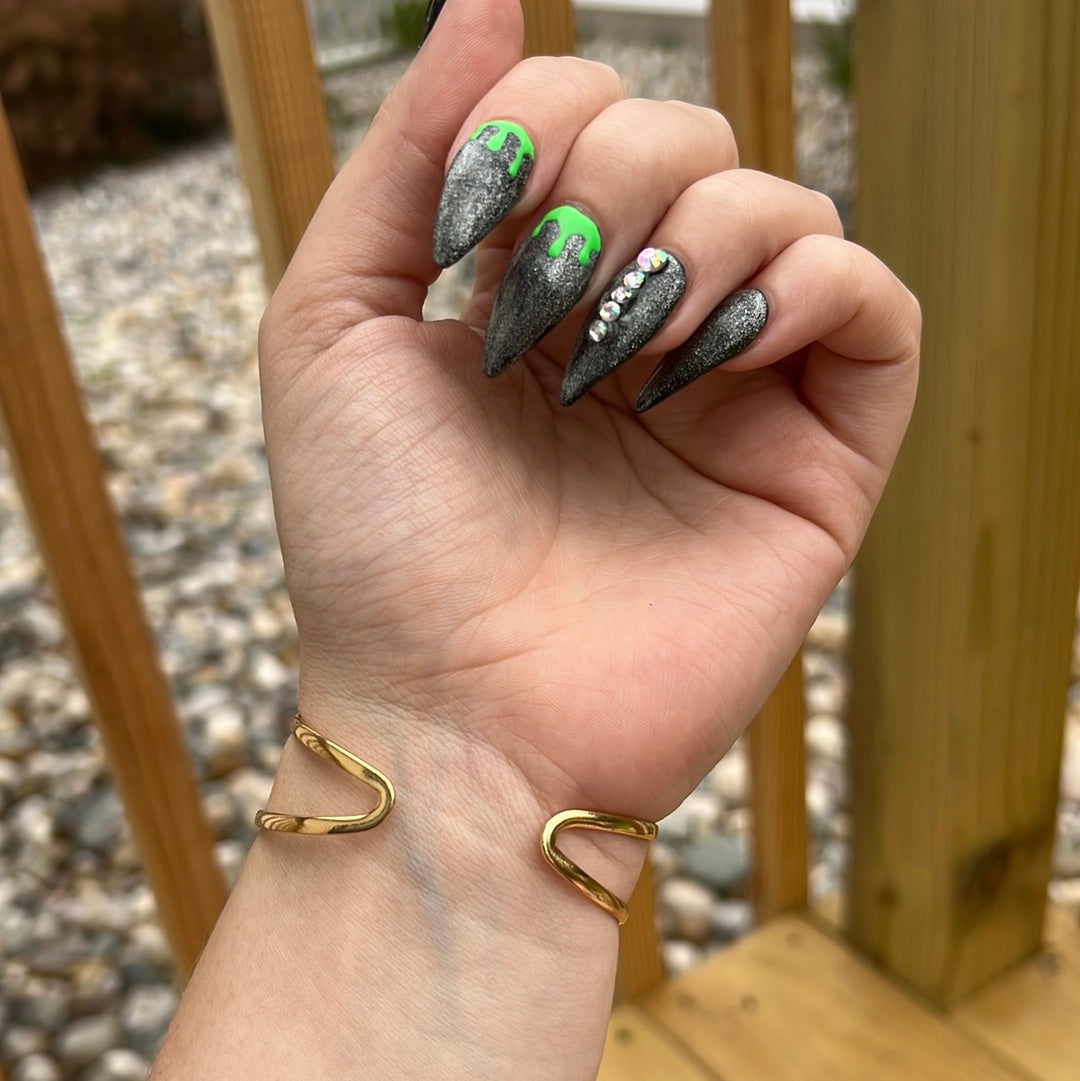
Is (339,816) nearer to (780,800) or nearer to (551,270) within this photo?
(551,270)

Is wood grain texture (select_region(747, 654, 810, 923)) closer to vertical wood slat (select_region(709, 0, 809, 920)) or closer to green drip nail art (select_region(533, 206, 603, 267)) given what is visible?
vertical wood slat (select_region(709, 0, 809, 920))

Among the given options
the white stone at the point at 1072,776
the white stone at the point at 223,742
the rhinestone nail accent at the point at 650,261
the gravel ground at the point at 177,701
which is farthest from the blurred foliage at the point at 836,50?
the rhinestone nail accent at the point at 650,261

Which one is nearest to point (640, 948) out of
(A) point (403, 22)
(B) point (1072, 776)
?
(B) point (1072, 776)

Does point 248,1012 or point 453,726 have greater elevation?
point 453,726

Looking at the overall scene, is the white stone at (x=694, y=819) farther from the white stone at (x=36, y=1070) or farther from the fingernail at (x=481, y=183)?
the fingernail at (x=481, y=183)

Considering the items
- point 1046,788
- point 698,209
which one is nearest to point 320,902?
point 698,209

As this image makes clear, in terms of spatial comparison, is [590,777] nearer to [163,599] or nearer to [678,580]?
[678,580]

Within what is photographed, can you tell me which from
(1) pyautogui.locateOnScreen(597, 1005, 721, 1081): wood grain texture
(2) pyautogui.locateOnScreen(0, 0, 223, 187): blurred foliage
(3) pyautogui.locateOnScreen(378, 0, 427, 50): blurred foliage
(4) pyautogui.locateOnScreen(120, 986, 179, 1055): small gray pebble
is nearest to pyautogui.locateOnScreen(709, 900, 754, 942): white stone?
(1) pyautogui.locateOnScreen(597, 1005, 721, 1081): wood grain texture
